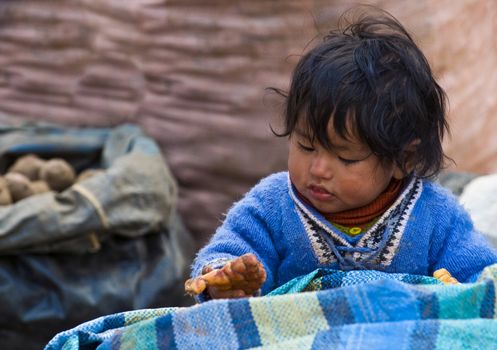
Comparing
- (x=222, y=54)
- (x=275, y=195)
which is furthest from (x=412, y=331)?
(x=222, y=54)

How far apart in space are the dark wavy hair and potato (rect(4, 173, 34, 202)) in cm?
213

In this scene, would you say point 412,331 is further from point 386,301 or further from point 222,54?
point 222,54

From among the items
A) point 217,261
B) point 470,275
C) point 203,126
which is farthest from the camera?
point 203,126

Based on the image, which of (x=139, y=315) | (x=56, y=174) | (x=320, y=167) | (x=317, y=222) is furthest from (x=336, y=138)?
(x=56, y=174)

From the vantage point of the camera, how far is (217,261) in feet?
6.34

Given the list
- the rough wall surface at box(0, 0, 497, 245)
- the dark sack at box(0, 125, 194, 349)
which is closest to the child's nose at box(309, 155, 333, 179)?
the dark sack at box(0, 125, 194, 349)

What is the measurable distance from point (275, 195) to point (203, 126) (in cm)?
213

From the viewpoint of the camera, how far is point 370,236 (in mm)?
2068

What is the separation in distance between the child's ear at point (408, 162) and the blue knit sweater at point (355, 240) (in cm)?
4

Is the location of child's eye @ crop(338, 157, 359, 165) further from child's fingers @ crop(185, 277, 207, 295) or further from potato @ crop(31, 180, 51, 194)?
potato @ crop(31, 180, 51, 194)

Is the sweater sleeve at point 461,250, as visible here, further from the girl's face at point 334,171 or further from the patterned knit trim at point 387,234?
the girl's face at point 334,171

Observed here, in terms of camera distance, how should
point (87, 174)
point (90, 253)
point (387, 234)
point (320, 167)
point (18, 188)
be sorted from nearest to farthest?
point (320, 167) < point (387, 234) < point (90, 253) < point (18, 188) < point (87, 174)

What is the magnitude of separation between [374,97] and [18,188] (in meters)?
2.34

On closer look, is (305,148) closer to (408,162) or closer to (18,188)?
(408,162)
